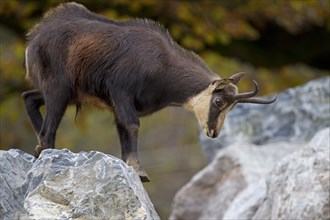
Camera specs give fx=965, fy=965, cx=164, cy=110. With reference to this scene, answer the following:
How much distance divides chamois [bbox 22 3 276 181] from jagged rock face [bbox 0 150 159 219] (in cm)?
116

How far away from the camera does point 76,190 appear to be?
16.5 ft

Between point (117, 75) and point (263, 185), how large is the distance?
2078 mm

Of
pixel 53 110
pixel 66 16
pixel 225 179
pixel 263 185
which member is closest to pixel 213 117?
pixel 53 110

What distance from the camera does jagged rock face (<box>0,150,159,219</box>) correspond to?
193 inches

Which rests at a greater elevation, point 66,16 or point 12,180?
point 66,16

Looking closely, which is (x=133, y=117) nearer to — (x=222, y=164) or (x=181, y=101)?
(x=181, y=101)

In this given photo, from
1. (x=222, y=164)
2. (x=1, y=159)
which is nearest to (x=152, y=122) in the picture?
(x=222, y=164)

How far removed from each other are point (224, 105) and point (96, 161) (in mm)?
1722

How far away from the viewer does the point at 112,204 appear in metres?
4.97

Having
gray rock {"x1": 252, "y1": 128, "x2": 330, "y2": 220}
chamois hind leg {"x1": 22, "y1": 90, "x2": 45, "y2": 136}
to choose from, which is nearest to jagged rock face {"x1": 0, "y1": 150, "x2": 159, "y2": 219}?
chamois hind leg {"x1": 22, "y1": 90, "x2": 45, "y2": 136}

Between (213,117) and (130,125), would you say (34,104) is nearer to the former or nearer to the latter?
(130,125)

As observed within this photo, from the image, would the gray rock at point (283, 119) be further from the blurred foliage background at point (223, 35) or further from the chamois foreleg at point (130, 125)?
the blurred foliage background at point (223, 35)

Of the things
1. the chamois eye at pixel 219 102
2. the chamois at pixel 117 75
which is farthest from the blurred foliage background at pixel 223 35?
the chamois eye at pixel 219 102

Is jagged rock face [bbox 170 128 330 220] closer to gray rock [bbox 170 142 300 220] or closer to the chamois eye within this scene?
gray rock [bbox 170 142 300 220]
